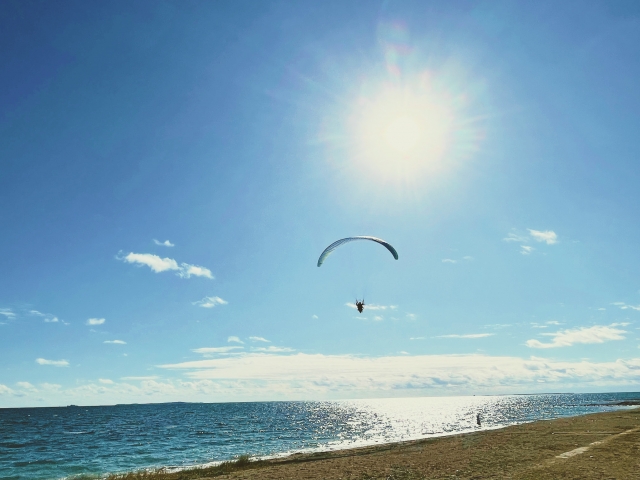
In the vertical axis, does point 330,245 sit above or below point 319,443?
above

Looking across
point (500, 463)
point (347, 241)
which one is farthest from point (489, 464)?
point (347, 241)

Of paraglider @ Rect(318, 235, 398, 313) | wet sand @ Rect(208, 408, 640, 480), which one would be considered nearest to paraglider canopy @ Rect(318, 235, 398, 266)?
paraglider @ Rect(318, 235, 398, 313)

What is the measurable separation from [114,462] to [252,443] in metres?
15.3

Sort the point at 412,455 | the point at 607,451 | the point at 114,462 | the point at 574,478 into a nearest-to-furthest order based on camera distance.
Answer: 1. the point at 574,478
2. the point at 607,451
3. the point at 412,455
4. the point at 114,462

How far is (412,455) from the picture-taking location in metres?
28.0

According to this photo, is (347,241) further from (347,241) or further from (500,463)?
(500,463)

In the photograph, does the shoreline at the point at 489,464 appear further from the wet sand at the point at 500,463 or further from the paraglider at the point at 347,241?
the paraglider at the point at 347,241

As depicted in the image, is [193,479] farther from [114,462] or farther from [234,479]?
[114,462]

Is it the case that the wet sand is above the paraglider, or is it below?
below

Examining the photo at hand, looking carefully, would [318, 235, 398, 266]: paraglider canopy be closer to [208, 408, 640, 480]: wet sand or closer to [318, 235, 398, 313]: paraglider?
[318, 235, 398, 313]: paraglider

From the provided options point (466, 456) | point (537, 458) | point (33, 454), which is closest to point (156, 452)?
point (33, 454)

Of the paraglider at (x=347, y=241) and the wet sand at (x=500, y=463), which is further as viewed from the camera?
the paraglider at (x=347, y=241)

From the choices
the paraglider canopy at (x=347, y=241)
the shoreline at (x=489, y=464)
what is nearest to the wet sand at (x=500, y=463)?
the shoreline at (x=489, y=464)

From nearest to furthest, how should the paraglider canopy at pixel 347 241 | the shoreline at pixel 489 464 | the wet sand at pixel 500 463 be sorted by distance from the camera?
the wet sand at pixel 500 463, the shoreline at pixel 489 464, the paraglider canopy at pixel 347 241
